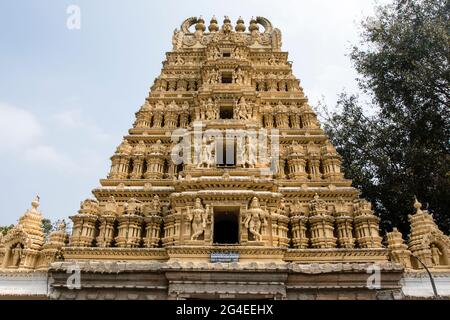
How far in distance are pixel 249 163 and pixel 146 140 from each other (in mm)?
5440

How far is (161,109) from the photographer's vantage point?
1923cm

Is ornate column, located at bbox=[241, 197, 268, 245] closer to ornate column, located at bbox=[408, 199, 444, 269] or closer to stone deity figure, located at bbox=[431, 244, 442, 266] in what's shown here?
ornate column, located at bbox=[408, 199, 444, 269]

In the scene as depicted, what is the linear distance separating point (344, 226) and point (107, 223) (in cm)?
912

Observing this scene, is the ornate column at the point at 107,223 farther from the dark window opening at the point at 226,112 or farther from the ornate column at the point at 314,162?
the ornate column at the point at 314,162

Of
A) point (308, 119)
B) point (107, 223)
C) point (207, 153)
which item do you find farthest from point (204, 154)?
point (308, 119)

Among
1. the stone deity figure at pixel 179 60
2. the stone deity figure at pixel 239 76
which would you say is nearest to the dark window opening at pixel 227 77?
the stone deity figure at pixel 239 76

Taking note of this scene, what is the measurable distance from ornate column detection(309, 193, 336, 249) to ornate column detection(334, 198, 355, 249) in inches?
10.7

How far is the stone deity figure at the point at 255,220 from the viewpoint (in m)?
13.4

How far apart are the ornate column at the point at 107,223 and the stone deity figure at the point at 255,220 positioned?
5.18 meters

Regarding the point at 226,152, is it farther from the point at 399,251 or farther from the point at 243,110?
the point at 399,251

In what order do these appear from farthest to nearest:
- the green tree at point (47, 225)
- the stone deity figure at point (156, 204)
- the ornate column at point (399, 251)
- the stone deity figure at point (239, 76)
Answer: the green tree at point (47, 225), the stone deity figure at point (239, 76), the stone deity figure at point (156, 204), the ornate column at point (399, 251)

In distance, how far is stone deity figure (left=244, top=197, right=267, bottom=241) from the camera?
1335cm

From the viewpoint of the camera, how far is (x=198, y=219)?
1348 centimetres
